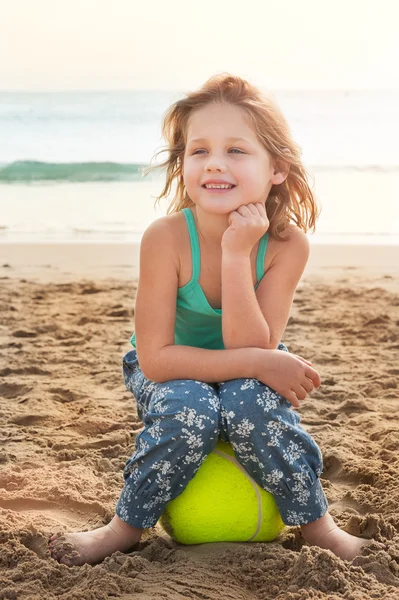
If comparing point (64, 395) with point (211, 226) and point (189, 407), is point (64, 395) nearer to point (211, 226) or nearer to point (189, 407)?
point (211, 226)

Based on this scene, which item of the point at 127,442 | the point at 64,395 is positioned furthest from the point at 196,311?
the point at 64,395

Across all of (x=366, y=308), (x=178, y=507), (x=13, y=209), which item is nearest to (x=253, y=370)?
(x=178, y=507)

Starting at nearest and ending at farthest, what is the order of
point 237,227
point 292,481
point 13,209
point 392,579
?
point 392,579
point 292,481
point 237,227
point 13,209

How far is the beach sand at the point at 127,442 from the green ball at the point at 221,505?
0.06 m

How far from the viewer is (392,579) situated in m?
2.47

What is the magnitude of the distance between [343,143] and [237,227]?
17.5 metres

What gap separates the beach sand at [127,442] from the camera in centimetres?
246

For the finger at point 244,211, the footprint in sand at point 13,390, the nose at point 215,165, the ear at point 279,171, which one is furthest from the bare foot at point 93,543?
the footprint in sand at point 13,390

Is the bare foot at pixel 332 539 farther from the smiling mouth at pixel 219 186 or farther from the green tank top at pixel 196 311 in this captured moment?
the smiling mouth at pixel 219 186

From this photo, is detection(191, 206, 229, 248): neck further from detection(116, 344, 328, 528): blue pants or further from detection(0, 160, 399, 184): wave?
detection(0, 160, 399, 184): wave

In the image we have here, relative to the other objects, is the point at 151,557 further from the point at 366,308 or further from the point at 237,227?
the point at 366,308

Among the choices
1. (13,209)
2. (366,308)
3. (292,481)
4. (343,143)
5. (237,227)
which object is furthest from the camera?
(343,143)

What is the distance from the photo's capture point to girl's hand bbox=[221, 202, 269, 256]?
110 inches

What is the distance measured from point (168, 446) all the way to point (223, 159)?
42.0 inches
